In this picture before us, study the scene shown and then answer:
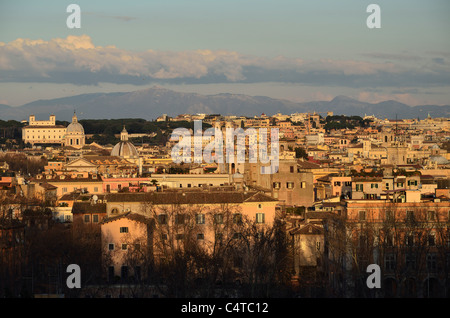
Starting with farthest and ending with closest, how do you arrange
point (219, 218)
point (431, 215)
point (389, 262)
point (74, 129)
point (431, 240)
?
point (74, 129) < point (219, 218) < point (431, 215) < point (431, 240) < point (389, 262)

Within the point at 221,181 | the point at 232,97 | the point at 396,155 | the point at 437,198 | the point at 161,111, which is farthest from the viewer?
the point at 161,111

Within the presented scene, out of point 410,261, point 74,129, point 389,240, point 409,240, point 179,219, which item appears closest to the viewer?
point 410,261

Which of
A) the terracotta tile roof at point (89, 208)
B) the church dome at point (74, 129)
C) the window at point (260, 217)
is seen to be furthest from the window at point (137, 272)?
the church dome at point (74, 129)

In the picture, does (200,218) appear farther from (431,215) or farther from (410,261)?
(410,261)

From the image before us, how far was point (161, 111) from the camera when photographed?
139 m

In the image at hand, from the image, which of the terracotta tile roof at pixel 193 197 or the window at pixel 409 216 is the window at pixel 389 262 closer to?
the window at pixel 409 216

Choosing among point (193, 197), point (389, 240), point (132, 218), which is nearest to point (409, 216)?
point (389, 240)

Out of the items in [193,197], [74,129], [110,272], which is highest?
[74,129]

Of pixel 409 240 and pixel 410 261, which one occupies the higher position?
pixel 409 240

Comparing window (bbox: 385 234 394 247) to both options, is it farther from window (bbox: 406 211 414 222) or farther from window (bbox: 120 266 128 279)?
window (bbox: 120 266 128 279)

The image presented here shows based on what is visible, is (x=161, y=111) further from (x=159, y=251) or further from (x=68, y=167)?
(x=159, y=251)

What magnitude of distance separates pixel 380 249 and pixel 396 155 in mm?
40208

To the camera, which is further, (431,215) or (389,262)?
(431,215)
